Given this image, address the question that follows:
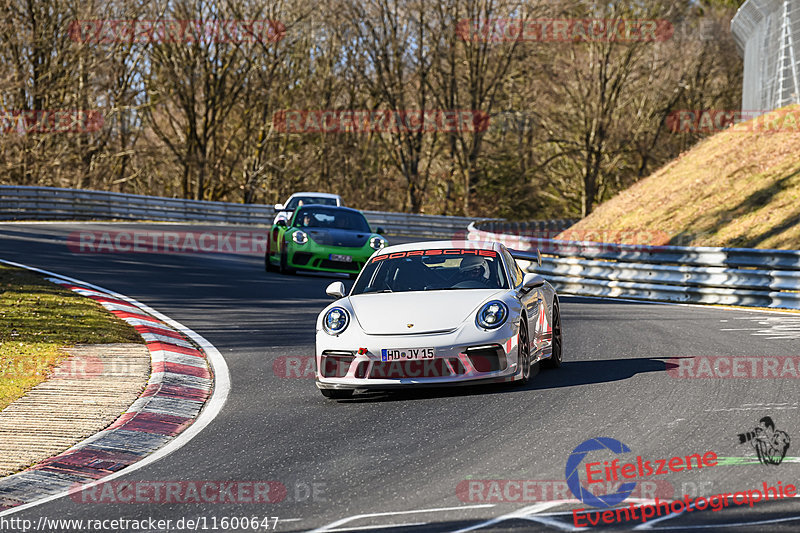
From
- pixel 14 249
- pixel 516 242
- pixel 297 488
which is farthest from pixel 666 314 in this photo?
pixel 14 249

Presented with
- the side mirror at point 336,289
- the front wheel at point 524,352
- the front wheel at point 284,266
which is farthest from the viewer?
the front wheel at point 284,266

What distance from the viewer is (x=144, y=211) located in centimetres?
3475

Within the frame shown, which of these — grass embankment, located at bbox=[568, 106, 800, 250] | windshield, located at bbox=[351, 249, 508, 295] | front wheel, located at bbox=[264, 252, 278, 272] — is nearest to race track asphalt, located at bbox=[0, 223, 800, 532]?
windshield, located at bbox=[351, 249, 508, 295]

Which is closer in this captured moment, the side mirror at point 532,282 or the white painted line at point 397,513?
the white painted line at point 397,513

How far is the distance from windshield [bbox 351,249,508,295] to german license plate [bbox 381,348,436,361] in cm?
119

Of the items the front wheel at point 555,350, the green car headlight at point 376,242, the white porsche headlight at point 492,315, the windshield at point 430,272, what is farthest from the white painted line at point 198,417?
the green car headlight at point 376,242

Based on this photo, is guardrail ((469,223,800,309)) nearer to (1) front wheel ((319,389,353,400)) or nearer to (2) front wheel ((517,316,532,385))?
(2) front wheel ((517,316,532,385))

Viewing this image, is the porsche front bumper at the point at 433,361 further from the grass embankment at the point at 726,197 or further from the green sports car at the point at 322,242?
the grass embankment at the point at 726,197

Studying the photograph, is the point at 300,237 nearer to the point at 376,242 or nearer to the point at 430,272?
the point at 376,242

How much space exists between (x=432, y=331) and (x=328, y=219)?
1212 centimetres

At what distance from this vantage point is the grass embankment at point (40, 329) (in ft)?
31.2

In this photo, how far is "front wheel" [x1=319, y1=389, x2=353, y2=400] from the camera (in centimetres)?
858

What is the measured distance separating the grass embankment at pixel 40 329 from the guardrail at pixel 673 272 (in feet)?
30.0

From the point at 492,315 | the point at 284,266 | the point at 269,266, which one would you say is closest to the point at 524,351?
the point at 492,315
